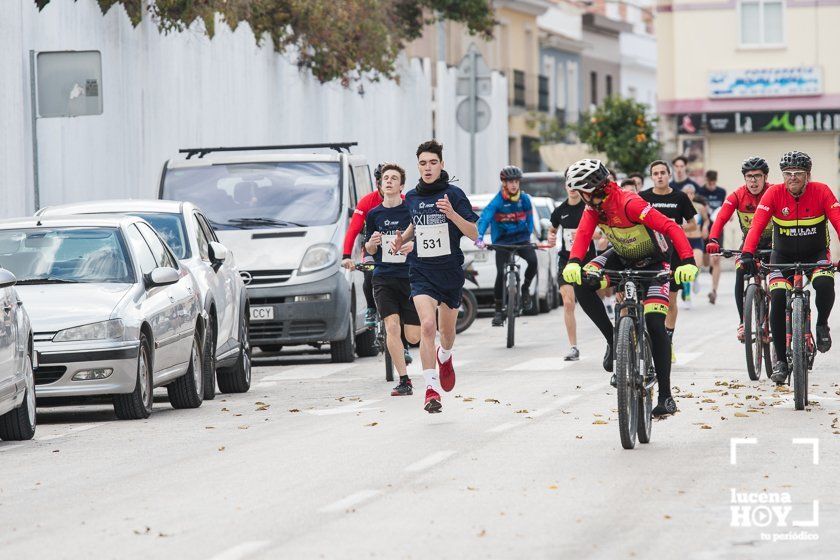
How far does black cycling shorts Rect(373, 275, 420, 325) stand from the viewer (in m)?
16.1

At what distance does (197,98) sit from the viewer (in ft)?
91.1

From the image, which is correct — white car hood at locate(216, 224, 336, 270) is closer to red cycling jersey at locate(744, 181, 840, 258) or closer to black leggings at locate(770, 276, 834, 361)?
black leggings at locate(770, 276, 834, 361)

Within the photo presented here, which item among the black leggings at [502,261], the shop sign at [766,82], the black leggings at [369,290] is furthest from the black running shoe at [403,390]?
the shop sign at [766,82]

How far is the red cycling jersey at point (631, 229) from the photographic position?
12.0 metres

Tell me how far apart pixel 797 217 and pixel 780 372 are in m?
1.30

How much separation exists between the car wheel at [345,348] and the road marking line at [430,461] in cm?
855

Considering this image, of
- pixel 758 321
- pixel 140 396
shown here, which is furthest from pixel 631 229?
pixel 758 321

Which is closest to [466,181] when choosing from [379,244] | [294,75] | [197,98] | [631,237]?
[294,75]

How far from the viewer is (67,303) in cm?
1427

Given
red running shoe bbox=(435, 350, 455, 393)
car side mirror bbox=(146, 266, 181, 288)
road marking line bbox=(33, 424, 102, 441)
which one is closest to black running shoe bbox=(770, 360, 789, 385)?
red running shoe bbox=(435, 350, 455, 393)

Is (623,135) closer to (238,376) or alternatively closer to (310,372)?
(310,372)

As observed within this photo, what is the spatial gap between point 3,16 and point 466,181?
972 inches

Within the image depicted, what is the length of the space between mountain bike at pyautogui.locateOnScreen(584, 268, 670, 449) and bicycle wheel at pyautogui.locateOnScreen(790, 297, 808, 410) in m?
1.94

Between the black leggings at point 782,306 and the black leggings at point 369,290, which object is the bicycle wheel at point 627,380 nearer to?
the black leggings at point 782,306
